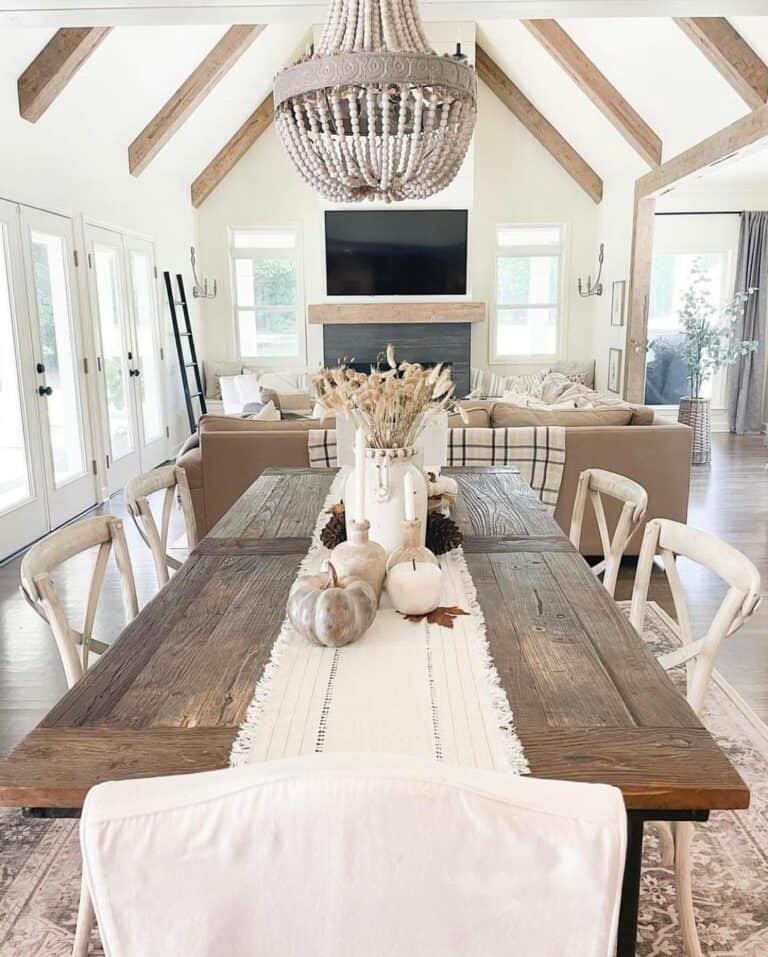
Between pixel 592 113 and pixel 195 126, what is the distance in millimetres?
3602

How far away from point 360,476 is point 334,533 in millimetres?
279

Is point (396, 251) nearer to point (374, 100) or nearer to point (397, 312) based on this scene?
point (397, 312)

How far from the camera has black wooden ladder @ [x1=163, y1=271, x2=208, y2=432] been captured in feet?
23.8

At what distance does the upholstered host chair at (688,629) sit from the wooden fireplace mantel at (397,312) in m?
6.65

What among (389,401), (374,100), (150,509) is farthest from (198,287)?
(389,401)

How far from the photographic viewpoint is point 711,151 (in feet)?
17.3

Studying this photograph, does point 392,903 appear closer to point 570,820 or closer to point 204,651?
point 570,820

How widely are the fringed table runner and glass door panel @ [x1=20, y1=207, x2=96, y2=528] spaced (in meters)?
3.79

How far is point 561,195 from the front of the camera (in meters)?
8.41

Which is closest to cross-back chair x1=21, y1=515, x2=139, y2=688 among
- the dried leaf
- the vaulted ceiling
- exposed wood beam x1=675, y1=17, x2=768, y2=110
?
the dried leaf

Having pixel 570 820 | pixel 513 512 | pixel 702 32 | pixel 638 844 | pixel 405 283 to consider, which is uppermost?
pixel 702 32

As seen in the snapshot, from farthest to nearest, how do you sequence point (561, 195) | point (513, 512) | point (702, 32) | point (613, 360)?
1. point (561, 195)
2. point (613, 360)
3. point (702, 32)
4. point (513, 512)

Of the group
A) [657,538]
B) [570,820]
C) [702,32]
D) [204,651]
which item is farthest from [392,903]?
[702,32]

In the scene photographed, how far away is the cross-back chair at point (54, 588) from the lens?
1.55 metres
